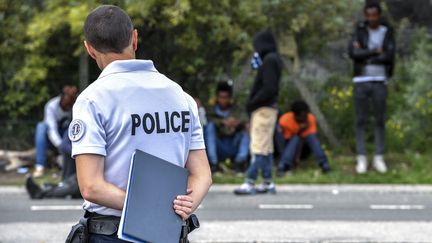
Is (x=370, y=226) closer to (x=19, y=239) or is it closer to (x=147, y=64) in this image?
(x=19, y=239)

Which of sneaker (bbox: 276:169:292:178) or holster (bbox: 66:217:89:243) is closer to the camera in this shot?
holster (bbox: 66:217:89:243)

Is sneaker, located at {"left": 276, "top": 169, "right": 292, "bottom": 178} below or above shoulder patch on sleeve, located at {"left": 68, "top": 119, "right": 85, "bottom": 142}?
below

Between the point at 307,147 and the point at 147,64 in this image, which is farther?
the point at 307,147

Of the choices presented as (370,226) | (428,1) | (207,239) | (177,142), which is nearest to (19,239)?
(207,239)

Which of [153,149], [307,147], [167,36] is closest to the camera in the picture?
[153,149]

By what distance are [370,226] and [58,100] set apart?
5.17 m

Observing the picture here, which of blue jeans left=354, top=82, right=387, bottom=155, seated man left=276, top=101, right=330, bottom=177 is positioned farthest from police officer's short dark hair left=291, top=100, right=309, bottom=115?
blue jeans left=354, top=82, right=387, bottom=155

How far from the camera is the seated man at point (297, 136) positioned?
1144 centimetres

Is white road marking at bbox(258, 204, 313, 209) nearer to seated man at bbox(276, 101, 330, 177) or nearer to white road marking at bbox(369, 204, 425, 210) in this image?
white road marking at bbox(369, 204, 425, 210)

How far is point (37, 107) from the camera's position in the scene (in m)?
13.0

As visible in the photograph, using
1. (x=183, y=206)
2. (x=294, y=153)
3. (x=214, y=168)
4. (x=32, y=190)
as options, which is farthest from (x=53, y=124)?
(x=183, y=206)

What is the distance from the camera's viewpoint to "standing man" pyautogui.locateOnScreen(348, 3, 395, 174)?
1132 cm

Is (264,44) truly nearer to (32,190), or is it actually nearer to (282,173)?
(282,173)

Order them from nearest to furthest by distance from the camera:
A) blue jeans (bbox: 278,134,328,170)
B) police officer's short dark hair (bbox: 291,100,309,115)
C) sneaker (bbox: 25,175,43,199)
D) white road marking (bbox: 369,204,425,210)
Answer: white road marking (bbox: 369,204,425,210)
sneaker (bbox: 25,175,43,199)
blue jeans (bbox: 278,134,328,170)
police officer's short dark hair (bbox: 291,100,309,115)
